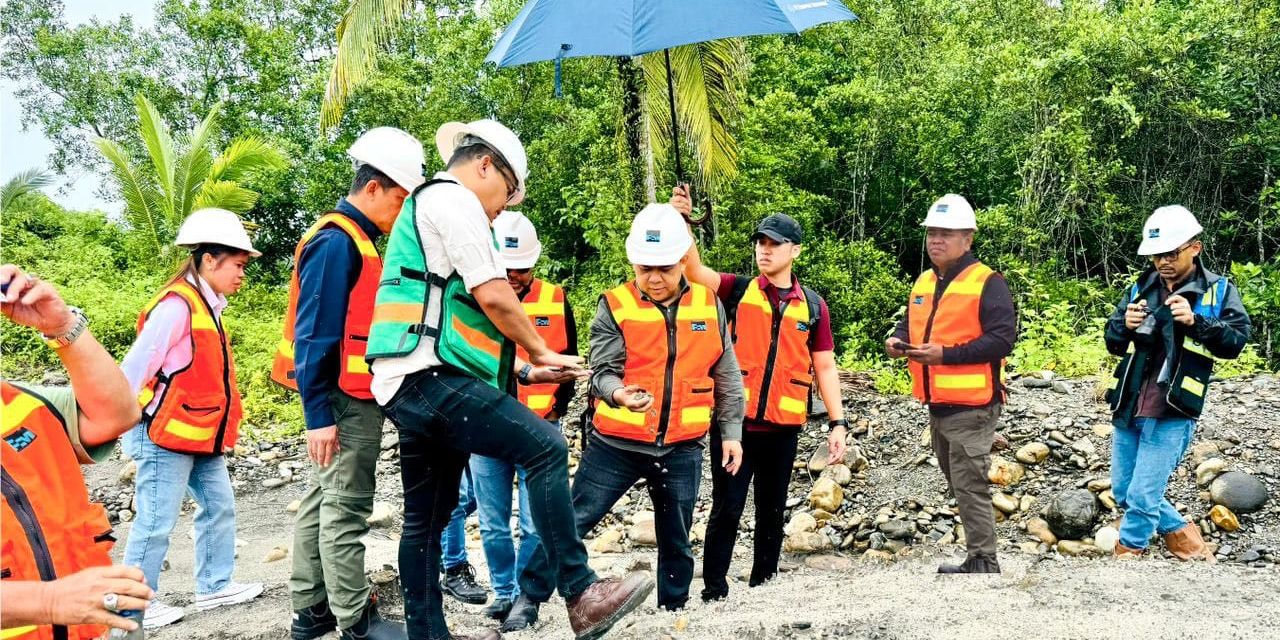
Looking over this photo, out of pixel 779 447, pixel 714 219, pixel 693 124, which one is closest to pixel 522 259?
pixel 779 447

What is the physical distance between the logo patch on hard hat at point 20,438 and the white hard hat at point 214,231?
2694mm

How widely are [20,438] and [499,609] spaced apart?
9.59ft

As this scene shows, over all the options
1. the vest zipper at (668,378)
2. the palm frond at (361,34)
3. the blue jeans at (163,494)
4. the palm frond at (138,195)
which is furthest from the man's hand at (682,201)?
the palm frond at (138,195)

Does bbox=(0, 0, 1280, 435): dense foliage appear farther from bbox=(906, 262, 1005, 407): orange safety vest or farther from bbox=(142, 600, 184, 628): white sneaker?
bbox=(142, 600, 184, 628): white sneaker

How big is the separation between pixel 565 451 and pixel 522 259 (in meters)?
1.79

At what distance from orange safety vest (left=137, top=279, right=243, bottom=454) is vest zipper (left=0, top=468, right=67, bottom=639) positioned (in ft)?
8.90

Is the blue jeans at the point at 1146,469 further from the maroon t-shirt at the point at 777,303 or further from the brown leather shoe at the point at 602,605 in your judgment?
the brown leather shoe at the point at 602,605

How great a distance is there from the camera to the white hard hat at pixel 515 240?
4.81m

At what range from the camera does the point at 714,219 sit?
516 inches

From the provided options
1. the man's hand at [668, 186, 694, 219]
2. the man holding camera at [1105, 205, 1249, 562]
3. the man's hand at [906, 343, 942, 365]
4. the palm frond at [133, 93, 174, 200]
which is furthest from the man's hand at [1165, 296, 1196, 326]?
the palm frond at [133, 93, 174, 200]

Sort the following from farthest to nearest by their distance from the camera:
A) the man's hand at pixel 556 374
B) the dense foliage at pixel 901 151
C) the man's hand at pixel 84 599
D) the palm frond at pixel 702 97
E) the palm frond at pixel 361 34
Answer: the dense foliage at pixel 901 151, the palm frond at pixel 702 97, the palm frond at pixel 361 34, the man's hand at pixel 556 374, the man's hand at pixel 84 599

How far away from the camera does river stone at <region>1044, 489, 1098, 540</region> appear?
22.1 ft

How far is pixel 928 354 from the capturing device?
16.2 ft

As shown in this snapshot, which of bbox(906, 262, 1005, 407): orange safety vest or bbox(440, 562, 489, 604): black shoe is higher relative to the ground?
bbox(906, 262, 1005, 407): orange safety vest
